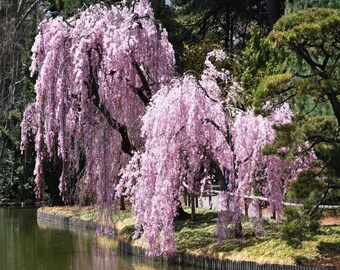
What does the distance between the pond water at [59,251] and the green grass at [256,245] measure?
0.78m

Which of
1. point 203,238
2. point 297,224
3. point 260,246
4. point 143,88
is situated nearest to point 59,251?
point 203,238

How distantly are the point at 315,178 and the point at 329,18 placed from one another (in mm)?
2761

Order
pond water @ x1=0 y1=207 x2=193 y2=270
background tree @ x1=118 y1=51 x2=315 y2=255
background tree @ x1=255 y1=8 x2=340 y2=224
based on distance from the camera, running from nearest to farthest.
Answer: background tree @ x1=255 y1=8 x2=340 y2=224 → background tree @ x1=118 y1=51 x2=315 y2=255 → pond water @ x1=0 y1=207 x2=193 y2=270

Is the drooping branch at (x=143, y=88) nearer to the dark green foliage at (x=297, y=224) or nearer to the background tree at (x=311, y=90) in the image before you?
the background tree at (x=311, y=90)

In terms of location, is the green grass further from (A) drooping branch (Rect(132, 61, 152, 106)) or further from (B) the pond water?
(A) drooping branch (Rect(132, 61, 152, 106))

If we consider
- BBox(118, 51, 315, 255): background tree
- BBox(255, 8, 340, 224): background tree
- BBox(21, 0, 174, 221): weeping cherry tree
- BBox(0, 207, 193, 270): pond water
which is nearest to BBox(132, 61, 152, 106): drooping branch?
BBox(21, 0, 174, 221): weeping cherry tree

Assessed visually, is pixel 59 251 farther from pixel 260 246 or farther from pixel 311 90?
pixel 311 90

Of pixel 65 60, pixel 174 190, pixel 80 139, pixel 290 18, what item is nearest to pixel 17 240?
pixel 80 139

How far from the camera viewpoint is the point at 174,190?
43.1 ft

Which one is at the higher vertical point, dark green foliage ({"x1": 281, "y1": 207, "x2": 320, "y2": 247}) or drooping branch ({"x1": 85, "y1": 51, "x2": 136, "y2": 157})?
drooping branch ({"x1": 85, "y1": 51, "x2": 136, "y2": 157})

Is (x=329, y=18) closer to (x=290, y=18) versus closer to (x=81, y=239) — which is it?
(x=290, y=18)

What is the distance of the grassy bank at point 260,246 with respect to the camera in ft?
37.7

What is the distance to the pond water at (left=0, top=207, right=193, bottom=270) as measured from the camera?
14.2 metres

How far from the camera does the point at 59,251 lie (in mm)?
16766
